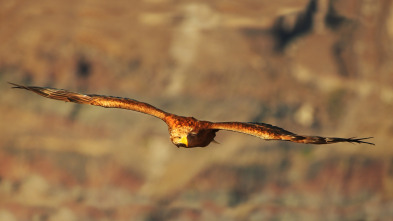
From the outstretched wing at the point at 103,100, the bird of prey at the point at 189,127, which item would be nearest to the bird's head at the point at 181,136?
the bird of prey at the point at 189,127

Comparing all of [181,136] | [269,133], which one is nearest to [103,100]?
[181,136]

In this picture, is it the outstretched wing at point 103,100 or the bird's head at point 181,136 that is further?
the outstretched wing at point 103,100

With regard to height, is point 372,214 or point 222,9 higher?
point 222,9

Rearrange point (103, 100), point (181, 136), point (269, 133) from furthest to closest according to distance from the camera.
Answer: point (103, 100)
point (181, 136)
point (269, 133)

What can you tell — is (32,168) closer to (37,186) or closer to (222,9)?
(37,186)

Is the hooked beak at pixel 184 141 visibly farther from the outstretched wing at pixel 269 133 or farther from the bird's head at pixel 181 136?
the outstretched wing at pixel 269 133

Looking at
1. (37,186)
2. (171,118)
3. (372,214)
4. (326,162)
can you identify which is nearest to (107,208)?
(37,186)

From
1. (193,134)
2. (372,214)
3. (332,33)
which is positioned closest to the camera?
(193,134)

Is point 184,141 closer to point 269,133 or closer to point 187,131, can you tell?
point 187,131

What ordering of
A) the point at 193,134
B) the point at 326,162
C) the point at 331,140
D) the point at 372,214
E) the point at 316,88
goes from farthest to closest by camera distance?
the point at 372,214, the point at 326,162, the point at 316,88, the point at 193,134, the point at 331,140
